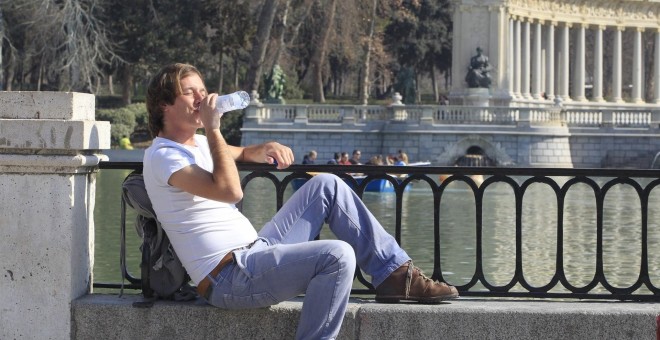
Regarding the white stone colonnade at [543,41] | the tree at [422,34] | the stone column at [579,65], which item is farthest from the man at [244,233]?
the tree at [422,34]

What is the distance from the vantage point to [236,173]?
794cm

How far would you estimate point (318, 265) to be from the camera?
7828 millimetres

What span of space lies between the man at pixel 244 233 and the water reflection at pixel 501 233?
62.6 inches

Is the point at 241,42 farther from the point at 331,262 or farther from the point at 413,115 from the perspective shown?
the point at 331,262

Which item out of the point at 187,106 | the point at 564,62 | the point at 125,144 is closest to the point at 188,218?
the point at 187,106

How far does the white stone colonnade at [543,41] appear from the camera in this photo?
2800 inches

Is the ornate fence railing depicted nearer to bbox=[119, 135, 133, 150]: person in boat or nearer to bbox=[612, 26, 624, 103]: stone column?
bbox=[119, 135, 133, 150]: person in boat

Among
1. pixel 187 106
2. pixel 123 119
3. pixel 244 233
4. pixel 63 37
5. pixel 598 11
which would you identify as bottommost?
pixel 244 233

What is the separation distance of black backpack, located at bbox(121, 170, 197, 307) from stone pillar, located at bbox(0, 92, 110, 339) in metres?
0.37

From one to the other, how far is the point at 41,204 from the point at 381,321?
2152 mm

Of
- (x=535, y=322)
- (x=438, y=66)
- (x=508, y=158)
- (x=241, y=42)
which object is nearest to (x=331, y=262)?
(x=535, y=322)

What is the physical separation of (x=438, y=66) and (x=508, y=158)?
36465 mm

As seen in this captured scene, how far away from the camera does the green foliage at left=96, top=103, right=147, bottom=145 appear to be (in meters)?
68.8

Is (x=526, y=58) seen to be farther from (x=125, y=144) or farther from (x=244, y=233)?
(x=244, y=233)
